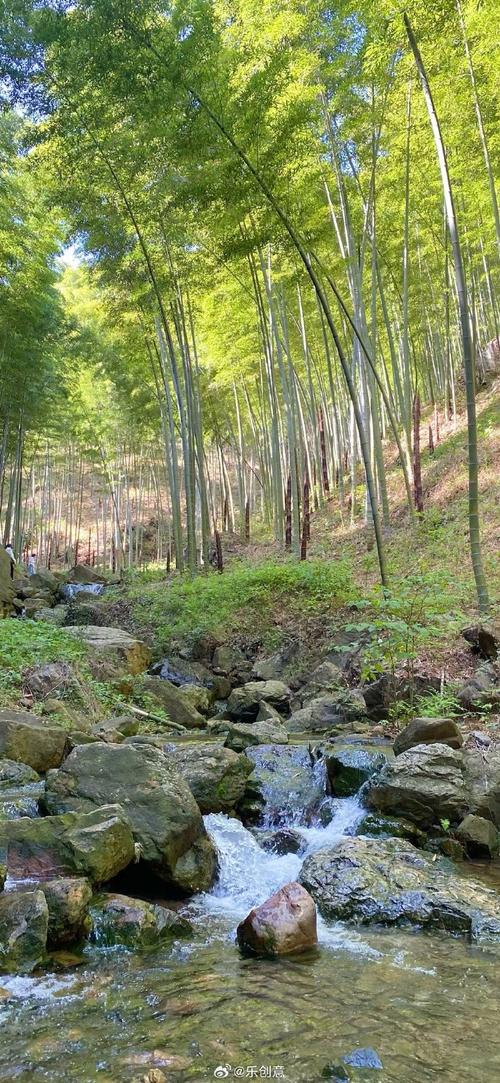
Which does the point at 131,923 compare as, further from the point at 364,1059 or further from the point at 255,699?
the point at 255,699

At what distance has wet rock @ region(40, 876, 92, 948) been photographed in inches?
101

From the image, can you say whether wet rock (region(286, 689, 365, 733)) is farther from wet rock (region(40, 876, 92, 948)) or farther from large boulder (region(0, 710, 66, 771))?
wet rock (region(40, 876, 92, 948))

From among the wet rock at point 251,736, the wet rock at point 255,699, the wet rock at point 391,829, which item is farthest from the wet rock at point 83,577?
the wet rock at point 391,829

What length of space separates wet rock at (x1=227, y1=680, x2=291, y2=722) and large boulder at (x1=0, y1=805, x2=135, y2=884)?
4.31 m

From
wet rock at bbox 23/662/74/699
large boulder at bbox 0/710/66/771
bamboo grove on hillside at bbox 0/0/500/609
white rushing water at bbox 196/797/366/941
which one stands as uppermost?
bamboo grove on hillside at bbox 0/0/500/609

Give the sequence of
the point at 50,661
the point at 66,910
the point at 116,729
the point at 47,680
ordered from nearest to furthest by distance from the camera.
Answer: the point at 66,910 < the point at 116,729 < the point at 47,680 < the point at 50,661

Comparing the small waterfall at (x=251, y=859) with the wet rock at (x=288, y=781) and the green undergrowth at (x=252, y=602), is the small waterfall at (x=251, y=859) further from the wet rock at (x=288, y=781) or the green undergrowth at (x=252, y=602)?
the green undergrowth at (x=252, y=602)

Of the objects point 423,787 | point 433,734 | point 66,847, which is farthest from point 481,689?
point 66,847

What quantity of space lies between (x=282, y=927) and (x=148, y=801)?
1125 millimetres

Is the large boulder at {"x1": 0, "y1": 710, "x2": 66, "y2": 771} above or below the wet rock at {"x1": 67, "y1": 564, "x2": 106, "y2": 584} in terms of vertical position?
below

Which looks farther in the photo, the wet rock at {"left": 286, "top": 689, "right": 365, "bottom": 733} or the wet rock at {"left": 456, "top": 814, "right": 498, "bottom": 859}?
the wet rock at {"left": 286, "top": 689, "right": 365, "bottom": 733}

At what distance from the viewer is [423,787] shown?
13.2ft

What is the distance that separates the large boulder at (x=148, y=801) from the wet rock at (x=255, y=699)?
3504mm

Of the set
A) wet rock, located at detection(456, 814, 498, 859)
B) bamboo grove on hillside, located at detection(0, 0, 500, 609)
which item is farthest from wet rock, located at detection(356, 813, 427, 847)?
bamboo grove on hillside, located at detection(0, 0, 500, 609)
